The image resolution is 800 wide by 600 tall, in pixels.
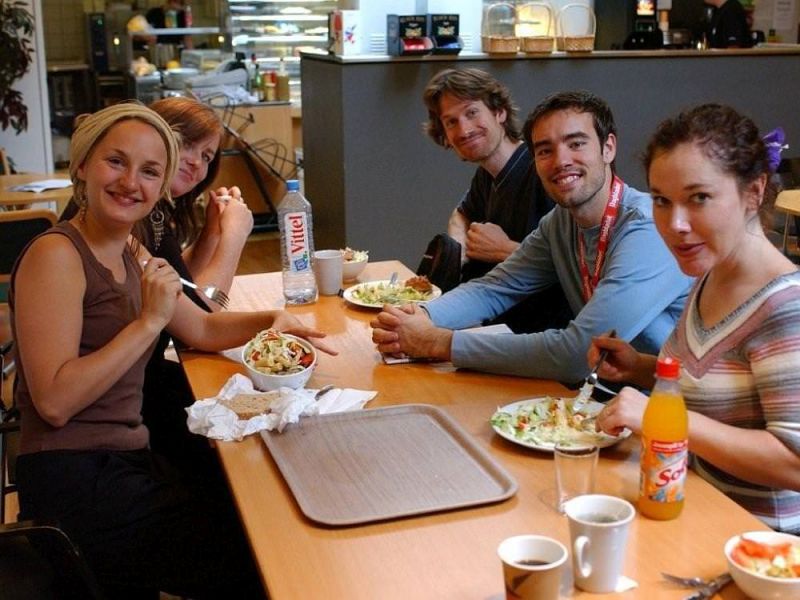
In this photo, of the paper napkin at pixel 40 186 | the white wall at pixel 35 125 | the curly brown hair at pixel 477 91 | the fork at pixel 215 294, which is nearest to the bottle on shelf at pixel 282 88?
the white wall at pixel 35 125

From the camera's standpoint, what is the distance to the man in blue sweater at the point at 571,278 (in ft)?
6.39

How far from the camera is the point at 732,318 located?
151cm

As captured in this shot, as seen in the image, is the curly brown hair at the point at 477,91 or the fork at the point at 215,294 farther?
the curly brown hair at the point at 477,91

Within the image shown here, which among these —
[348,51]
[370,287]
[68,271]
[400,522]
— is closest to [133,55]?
[348,51]

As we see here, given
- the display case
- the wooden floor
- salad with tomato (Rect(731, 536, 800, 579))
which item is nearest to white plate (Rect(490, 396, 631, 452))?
salad with tomato (Rect(731, 536, 800, 579))

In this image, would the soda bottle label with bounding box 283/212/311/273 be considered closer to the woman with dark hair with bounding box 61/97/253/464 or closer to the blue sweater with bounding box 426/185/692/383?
the woman with dark hair with bounding box 61/97/253/464

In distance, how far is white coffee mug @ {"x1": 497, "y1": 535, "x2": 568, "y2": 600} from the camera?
1081 millimetres

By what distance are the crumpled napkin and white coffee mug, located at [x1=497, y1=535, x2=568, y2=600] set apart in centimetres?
65

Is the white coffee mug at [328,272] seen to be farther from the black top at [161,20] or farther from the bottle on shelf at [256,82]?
the black top at [161,20]

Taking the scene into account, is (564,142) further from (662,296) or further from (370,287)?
(370,287)

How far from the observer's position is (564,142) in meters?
2.16

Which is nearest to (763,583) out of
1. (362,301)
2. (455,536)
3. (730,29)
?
(455,536)

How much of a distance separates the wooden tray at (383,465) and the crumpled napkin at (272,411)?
0.02 meters

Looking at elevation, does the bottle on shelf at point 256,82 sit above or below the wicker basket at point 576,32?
below
